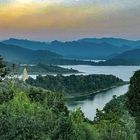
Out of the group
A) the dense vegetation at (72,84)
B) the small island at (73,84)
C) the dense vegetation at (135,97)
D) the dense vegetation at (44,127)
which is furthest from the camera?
the dense vegetation at (72,84)

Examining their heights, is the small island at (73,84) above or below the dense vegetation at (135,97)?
below

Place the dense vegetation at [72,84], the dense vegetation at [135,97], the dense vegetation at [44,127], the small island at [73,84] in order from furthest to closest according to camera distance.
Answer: the dense vegetation at [72,84], the small island at [73,84], the dense vegetation at [135,97], the dense vegetation at [44,127]

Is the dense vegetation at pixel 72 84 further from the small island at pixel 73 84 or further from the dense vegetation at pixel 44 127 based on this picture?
the dense vegetation at pixel 44 127

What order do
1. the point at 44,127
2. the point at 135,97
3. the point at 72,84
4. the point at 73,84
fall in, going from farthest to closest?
the point at 73,84, the point at 72,84, the point at 135,97, the point at 44,127

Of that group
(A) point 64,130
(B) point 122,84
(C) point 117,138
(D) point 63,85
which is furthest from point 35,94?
(B) point 122,84

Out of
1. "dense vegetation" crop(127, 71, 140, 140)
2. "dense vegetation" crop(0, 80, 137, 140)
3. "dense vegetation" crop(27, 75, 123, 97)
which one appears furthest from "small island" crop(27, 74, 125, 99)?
"dense vegetation" crop(0, 80, 137, 140)

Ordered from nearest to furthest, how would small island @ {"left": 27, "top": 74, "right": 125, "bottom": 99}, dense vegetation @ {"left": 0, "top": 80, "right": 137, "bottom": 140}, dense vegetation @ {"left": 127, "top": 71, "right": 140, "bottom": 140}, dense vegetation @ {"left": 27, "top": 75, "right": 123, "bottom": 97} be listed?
dense vegetation @ {"left": 0, "top": 80, "right": 137, "bottom": 140}
dense vegetation @ {"left": 127, "top": 71, "right": 140, "bottom": 140}
small island @ {"left": 27, "top": 74, "right": 125, "bottom": 99}
dense vegetation @ {"left": 27, "top": 75, "right": 123, "bottom": 97}

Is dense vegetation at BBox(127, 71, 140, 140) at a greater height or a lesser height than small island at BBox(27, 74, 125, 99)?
greater

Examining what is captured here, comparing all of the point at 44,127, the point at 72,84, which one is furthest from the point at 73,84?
the point at 44,127

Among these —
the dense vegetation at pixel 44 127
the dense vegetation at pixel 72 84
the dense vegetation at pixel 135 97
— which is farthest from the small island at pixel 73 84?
the dense vegetation at pixel 44 127

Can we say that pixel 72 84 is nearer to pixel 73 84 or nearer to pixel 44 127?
pixel 73 84

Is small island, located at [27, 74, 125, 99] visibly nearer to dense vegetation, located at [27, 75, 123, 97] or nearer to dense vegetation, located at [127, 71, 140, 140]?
dense vegetation, located at [27, 75, 123, 97]
